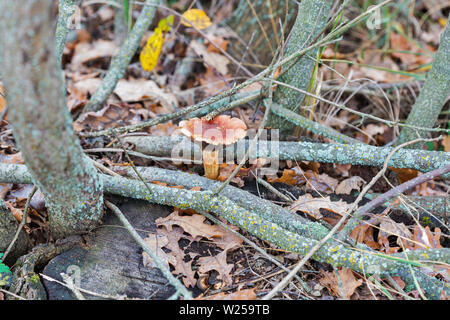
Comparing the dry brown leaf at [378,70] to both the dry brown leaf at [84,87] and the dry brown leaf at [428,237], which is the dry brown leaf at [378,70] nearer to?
the dry brown leaf at [428,237]

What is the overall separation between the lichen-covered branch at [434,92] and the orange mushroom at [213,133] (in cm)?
117

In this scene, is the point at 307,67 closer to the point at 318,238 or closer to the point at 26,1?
the point at 318,238

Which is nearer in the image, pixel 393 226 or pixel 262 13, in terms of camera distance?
pixel 393 226

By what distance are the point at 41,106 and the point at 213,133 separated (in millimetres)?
998

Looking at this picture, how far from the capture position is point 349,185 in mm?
2416

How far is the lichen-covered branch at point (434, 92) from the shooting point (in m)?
2.31

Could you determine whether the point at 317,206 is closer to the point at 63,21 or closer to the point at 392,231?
the point at 392,231

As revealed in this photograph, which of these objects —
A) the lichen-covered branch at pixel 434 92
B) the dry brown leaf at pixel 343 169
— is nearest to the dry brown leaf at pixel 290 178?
the dry brown leaf at pixel 343 169

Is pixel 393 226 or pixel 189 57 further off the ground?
pixel 189 57

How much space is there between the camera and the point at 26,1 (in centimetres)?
112

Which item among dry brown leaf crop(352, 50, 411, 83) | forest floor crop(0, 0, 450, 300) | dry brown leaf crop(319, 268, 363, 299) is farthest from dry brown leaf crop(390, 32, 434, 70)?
dry brown leaf crop(319, 268, 363, 299)
